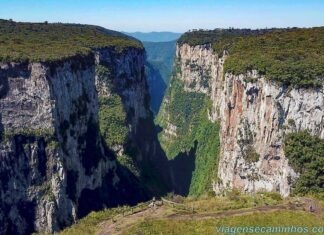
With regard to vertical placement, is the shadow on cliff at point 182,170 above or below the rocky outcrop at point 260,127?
below

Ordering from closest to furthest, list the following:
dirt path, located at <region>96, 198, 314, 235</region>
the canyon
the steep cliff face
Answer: dirt path, located at <region>96, 198, 314, 235</region> < the steep cliff face < the canyon

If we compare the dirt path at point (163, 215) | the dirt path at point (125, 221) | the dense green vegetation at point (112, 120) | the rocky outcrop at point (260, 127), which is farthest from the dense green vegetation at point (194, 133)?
the dirt path at point (125, 221)

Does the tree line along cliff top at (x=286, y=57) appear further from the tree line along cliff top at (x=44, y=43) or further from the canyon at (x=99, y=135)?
the tree line along cliff top at (x=44, y=43)

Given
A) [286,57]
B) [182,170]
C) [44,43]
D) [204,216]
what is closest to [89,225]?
[204,216]

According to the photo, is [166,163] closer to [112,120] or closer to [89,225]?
[112,120]

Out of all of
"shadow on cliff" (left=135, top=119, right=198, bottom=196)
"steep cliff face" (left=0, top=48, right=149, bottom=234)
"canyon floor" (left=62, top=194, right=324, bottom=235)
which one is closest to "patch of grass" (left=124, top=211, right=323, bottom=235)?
"canyon floor" (left=62, top=194, right=324, bottom=235)

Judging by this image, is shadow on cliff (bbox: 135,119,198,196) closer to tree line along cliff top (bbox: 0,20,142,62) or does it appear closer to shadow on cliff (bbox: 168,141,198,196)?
shadow on cliff (bbox: 168,141,198,196)
